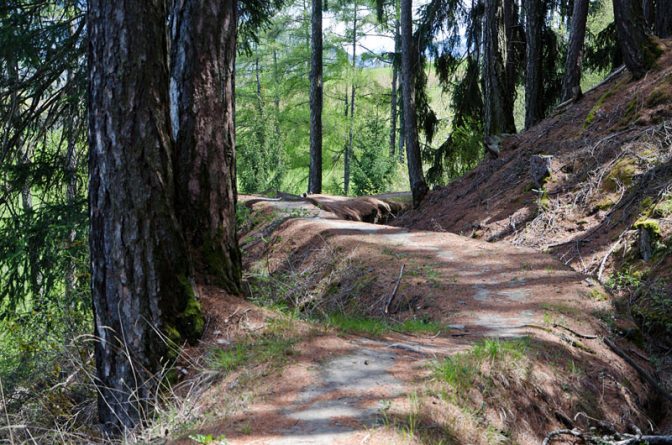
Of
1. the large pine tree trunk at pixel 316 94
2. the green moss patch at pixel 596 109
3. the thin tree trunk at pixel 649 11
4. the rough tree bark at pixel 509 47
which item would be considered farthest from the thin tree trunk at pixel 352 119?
the green moss patch at pixel 596 109

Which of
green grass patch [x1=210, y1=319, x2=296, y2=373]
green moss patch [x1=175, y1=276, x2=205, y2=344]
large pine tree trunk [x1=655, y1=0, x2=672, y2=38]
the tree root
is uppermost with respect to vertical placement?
large pine tree trunk [x1=655, y1=0, x2=672, y2=38]

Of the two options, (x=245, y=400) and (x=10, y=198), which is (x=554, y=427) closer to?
(x=245, y=400)

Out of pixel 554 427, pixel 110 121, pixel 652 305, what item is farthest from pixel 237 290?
pixel 652 305

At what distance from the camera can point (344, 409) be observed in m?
3.34

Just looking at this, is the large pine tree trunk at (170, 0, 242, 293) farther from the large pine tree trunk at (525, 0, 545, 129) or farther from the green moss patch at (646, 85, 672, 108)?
the large pine tree trunk at (525, 0, 545, 129)

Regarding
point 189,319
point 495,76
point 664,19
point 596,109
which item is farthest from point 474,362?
point 664,19

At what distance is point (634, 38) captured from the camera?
36.6ft

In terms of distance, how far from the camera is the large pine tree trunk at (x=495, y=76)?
1518 centimetres

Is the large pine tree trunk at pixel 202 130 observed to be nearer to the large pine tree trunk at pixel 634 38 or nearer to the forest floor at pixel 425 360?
the forest floor at pixel 425 360

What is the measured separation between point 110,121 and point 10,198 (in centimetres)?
352

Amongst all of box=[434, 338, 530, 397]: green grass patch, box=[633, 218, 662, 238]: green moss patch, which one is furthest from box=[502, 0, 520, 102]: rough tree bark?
box=[434, 338, 530, 397]: green grass patch

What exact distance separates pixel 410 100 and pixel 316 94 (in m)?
5.81

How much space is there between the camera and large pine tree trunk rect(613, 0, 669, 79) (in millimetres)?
10695

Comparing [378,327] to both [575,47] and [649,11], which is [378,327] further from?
[649,11]
